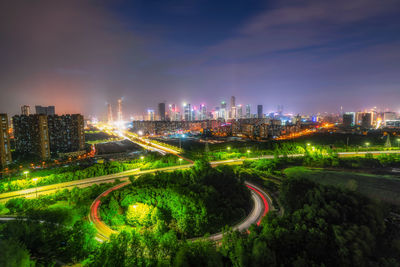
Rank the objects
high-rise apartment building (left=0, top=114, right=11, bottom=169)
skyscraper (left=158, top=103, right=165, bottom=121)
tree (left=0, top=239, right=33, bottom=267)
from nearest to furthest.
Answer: tree (left=0, top=239, right=33, bottom=267), high-rise apartment building (left=0, top=114, right=11, bottom=169), skyscraper (left=158, top=103, right=165, bottom=121)

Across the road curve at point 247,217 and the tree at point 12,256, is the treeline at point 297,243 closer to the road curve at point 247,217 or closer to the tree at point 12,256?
the road curve at point 247,217

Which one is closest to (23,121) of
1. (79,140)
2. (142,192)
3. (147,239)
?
(79,140)

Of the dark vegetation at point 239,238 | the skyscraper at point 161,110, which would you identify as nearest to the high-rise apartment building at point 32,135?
the dark vegetation at point 239,238

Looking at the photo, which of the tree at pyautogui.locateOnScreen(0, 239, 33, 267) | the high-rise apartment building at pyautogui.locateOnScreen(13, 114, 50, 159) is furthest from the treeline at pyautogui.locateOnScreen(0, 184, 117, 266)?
the high-rise apartment building at pyautogui.locateOnScreen(13, 114, 50, 159)

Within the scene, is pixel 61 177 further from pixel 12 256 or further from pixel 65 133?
pixel 65 133

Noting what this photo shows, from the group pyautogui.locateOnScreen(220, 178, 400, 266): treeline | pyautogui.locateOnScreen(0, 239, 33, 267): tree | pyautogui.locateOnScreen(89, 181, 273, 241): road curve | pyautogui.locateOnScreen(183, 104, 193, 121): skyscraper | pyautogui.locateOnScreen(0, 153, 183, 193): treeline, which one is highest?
pyautogui.locateOnScreen(183, 104, 193, 121): skyscraper

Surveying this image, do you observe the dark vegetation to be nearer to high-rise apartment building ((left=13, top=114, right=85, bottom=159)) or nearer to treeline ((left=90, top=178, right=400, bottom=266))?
treeline ((left=90, top=178, right=400, bottom=266))
